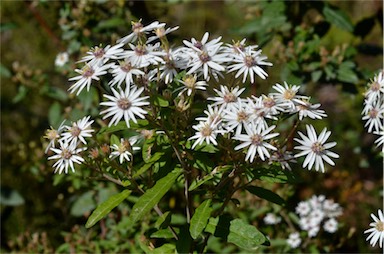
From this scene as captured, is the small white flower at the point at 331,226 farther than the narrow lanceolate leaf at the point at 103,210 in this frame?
Yes

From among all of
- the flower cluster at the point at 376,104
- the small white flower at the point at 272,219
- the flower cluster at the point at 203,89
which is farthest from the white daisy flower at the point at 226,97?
the small white flower at the point at 272,219

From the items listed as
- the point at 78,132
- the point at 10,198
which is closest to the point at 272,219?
the point at 78,132

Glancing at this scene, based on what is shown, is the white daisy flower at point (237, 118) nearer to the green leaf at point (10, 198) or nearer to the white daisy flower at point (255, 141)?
the white daisy flower at point (255, 141)

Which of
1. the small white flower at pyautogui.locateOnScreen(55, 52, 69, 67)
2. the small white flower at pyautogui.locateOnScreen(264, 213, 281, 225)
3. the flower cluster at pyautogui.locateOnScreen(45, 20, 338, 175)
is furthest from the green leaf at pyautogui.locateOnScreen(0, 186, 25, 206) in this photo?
the flower cluster at pyautogui.locateOnScreen(45, 20, 338, 175)

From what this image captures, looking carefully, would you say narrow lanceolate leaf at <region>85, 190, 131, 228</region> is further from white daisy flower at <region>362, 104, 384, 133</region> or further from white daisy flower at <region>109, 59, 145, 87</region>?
white daisy flower at <region>362, 104, 384, 133</region>

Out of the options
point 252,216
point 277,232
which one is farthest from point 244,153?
point 277,232

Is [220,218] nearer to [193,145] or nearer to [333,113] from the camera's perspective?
[193,145]
